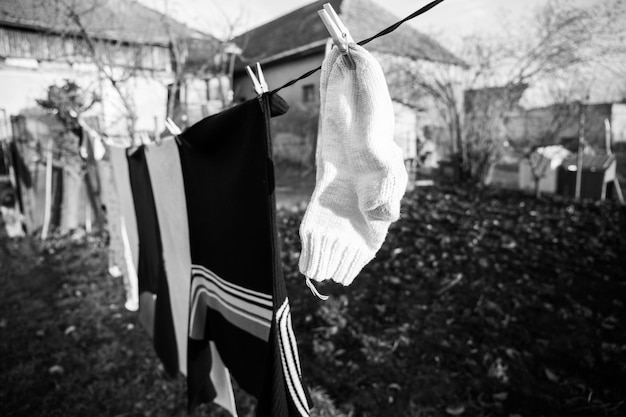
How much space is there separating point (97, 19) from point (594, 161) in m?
9.45

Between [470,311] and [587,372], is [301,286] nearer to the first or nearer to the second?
[470,311]

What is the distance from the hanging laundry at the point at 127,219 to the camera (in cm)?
271

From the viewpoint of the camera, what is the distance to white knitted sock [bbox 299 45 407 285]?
2.72 ft

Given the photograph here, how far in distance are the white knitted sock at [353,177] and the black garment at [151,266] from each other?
1450mm

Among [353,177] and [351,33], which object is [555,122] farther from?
[353,177]

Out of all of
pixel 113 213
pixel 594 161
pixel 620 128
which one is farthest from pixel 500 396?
pixel 620 128

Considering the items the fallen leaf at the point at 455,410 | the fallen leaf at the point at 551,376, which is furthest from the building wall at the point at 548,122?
the fallen leaf at the point at 455,410

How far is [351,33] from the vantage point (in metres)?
12.4

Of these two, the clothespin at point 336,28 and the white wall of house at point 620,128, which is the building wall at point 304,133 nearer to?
the clothespin at point 336,28

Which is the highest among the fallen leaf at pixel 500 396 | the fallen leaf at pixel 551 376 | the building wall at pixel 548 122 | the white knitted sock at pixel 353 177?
the building wall at pixel 548 122

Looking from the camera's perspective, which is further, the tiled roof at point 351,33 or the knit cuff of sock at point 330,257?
the tiled roof at point 351,33

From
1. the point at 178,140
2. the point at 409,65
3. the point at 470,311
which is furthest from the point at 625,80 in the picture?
the point at 178,140

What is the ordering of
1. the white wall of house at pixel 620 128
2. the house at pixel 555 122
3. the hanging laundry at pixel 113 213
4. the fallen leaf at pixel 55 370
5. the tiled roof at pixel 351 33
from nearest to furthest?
the fallen leaf at pixel 55 370
the hanging laundry at pixel 113 213
the house at pixel 555 122
the tiled roof at pixel 351 33
the white wall of house at pixel 620 128

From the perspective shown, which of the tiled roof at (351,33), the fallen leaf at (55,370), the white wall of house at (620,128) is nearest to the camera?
the fallen leaf at (55,370)
